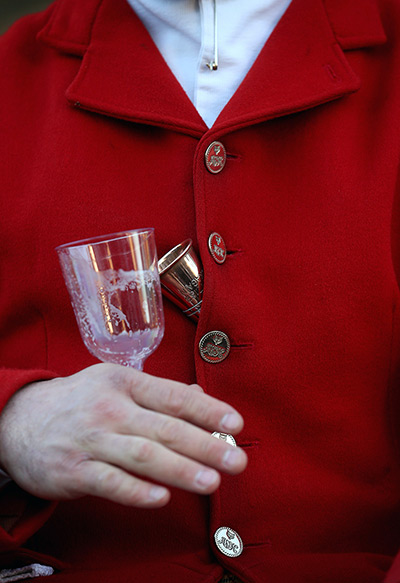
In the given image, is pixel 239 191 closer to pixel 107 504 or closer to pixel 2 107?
pixel 2 107

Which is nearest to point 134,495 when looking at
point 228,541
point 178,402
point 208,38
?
point 178,402

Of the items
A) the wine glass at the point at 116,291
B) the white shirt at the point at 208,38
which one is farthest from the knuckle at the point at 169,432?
the white shirt at the point at 208,38

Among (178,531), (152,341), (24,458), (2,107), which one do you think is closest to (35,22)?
(2,107)

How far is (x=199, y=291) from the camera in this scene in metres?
1.23

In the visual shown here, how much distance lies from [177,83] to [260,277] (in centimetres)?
46

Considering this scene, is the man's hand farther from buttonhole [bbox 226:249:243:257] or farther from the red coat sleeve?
buttonhole [bbox 226:249:243:257]

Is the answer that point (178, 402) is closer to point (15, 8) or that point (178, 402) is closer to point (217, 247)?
point (217, 247)

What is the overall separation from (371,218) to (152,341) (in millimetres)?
531

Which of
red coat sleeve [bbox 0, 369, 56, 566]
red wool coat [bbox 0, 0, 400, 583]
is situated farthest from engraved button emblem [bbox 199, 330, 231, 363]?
red coat sleeve [bbox 0, 369, 56, 566]

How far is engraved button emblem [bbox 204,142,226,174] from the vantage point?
125 cm

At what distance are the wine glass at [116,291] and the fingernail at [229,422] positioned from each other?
217 millimetres

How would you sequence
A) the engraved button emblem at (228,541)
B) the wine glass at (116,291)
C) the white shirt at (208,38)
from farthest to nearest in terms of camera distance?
1. the white shirt at (208,38)
2. the engraved button emblem at (228,541)
3. the wine glass at (116,291)

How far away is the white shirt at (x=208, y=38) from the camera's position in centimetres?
139

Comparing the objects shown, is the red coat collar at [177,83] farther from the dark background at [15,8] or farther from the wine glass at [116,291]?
the dark background at [15,8]
